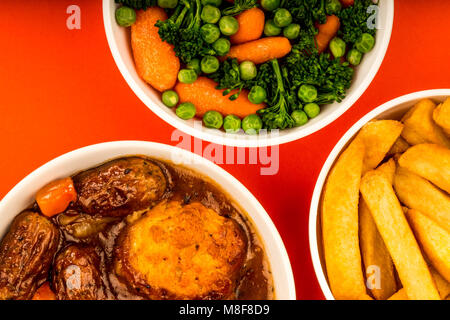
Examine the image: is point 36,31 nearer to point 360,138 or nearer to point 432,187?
point 360,138

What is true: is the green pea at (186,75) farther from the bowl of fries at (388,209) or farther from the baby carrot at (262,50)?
the bowl of fries at (388,209)

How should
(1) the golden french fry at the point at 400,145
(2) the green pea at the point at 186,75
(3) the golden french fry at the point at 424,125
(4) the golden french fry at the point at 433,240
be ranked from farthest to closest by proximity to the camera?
(2) the green pea at the point at 186,75
(1) the golden french fry at the point at 400,145
(3) the golden french fry at the point at 424,125
(4) the golden french fry at the point at 433,240

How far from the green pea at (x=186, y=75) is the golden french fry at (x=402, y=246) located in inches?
43.5

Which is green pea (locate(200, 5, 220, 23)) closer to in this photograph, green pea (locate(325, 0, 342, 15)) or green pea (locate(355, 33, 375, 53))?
green pea (locate(325, 0, 342, 15))

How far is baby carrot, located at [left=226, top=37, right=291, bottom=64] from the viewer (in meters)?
2.35

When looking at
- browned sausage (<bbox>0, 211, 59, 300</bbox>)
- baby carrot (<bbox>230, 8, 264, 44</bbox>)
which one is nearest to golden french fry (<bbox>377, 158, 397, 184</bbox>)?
baby carrot (<bbox>230, 8, 264, 44</bbox>)

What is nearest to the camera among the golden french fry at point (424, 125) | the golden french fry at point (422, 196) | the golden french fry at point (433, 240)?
the golden french fry at point (433, 240)

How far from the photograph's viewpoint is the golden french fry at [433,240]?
178cm

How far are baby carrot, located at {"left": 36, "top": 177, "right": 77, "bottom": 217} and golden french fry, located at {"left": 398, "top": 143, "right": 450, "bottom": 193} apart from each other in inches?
62.8

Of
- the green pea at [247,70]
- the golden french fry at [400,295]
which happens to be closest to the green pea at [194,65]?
the green pea at [247,70]

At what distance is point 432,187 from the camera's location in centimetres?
195

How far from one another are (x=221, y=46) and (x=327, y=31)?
62 cm
